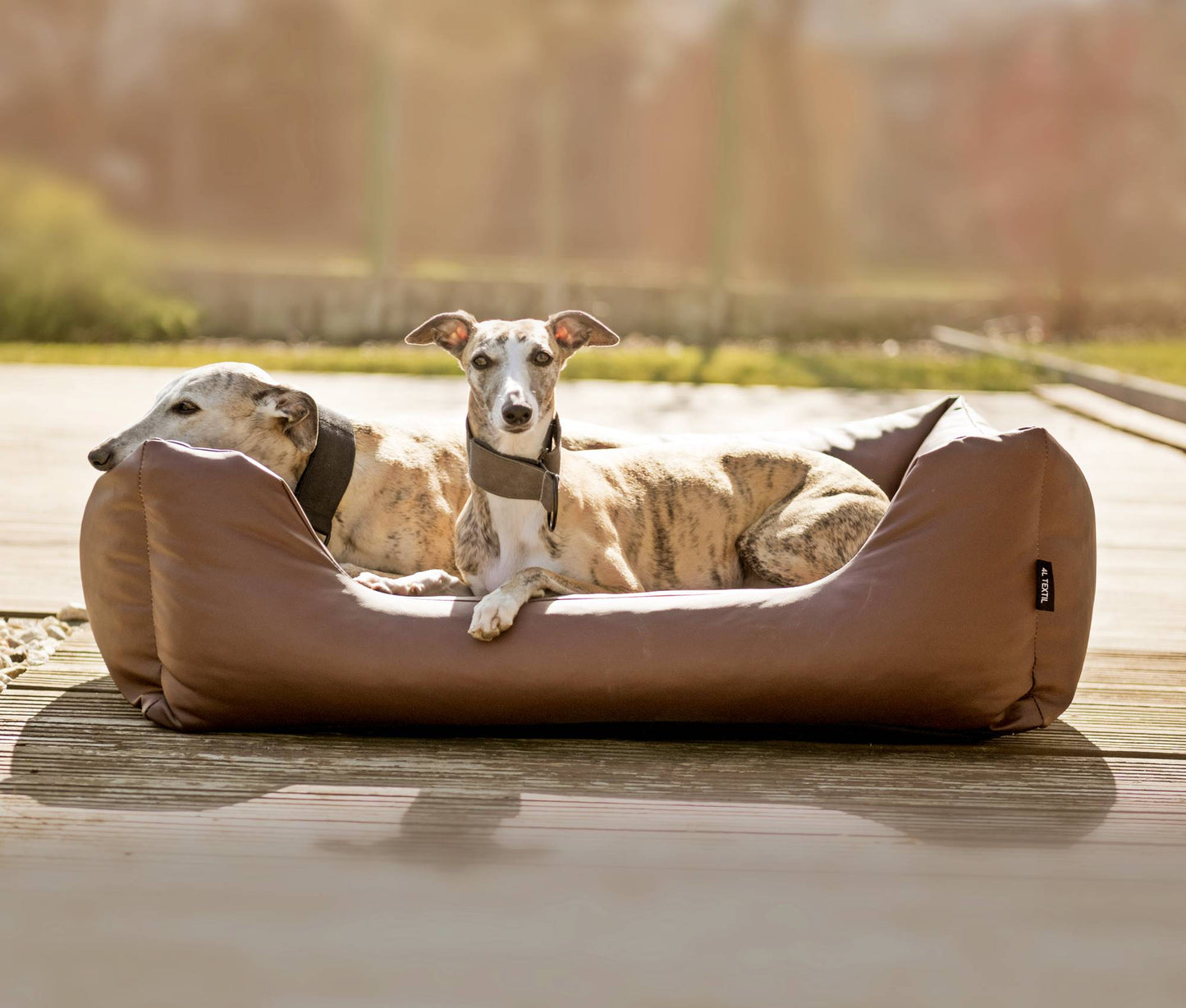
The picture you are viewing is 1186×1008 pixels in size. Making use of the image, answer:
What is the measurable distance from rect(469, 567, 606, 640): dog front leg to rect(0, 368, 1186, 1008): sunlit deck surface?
0.26 meters

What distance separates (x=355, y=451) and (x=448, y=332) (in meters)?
0.46

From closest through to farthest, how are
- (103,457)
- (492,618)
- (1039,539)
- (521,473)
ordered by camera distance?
(492,618)
(1039,539)
(521,473)
(103,457)

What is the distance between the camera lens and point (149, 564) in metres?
2.76

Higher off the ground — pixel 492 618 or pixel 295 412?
pixel 295 412

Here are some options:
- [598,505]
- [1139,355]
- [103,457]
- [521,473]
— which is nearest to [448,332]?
[521,473]

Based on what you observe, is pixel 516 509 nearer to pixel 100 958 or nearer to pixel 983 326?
pixel 100 958

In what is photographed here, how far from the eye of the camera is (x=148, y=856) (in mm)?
2141

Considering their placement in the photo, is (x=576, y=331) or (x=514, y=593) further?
(x=576, y=331)

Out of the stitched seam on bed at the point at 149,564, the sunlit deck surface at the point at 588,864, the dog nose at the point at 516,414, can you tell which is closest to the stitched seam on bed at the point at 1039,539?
the sunlit deck surface at the point at 588,864

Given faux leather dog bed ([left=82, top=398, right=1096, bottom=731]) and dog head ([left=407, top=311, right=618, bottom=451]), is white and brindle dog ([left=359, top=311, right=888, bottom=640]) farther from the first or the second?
faux leather dog bed ([left=82, top=398, right=1096, bottom=731])

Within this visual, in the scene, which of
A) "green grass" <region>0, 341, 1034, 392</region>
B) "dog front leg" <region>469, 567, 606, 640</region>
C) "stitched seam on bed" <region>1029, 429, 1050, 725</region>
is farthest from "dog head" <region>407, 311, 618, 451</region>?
"green grass" <region>0, 341, 1034, 392</region>

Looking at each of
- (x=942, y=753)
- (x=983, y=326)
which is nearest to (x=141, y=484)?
(x=942, y=753)

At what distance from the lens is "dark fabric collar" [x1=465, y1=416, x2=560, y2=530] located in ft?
9.36

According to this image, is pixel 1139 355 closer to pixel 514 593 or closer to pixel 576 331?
pixel 576 331
